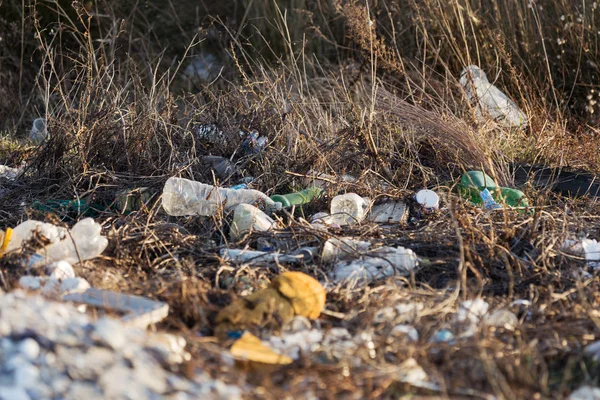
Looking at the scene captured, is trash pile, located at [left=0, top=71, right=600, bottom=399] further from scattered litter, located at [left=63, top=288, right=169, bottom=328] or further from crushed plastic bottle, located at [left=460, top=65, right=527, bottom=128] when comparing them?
crushed plastic bottle, located at [left=460, top=65, right=527, bottom=128]

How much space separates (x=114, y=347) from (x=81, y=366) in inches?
3.2

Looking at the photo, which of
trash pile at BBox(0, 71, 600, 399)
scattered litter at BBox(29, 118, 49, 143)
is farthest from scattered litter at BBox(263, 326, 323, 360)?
Answer: scattered litter at BBox(29, 118, 49, 143)

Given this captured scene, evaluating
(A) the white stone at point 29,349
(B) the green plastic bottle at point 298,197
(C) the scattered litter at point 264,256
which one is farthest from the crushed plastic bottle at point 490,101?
(A) the white stone at point 29,349

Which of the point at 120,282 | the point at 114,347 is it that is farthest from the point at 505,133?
the point at 114,347

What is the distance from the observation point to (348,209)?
9.91 ft

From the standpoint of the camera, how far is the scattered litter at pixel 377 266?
7.68 ft

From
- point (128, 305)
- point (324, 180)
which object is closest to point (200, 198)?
point (324, 180)

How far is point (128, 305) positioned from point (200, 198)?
1.12 m

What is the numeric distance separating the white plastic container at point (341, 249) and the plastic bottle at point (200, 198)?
1.65ft

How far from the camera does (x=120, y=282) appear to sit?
2244 mm

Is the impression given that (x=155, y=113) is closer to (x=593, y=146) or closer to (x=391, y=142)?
(x=391, y=142)

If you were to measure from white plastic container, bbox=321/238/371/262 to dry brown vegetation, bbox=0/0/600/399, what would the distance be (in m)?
0.06

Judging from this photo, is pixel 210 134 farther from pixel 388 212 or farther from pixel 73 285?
pixel 73 285

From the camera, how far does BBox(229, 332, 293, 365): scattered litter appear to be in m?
1.69
